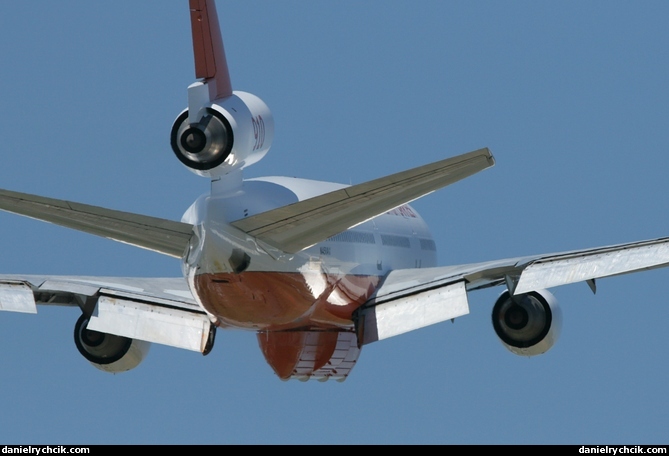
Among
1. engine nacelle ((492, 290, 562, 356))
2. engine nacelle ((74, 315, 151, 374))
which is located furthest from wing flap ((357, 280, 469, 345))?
engine nacelle ((74, 315, 151, 374))

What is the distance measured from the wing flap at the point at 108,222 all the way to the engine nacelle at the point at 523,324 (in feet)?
24.9

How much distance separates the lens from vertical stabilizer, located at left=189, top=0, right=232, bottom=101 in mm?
34122

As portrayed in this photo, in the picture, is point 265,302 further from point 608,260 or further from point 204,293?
point 608,260

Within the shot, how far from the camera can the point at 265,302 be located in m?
36.7

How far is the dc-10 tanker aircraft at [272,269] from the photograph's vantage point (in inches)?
1325

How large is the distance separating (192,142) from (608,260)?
29.2ft

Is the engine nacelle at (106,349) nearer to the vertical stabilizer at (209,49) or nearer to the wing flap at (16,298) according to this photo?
the wing flap at (16,298)

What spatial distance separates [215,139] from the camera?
110 feet

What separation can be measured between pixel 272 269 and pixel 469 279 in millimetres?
4839

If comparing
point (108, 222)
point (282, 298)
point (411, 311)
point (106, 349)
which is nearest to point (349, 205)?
point (282, 298)

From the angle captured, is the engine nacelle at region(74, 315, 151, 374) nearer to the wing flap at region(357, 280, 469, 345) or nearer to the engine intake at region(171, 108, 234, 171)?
the wing flap at region(357, 280, 469, 345)

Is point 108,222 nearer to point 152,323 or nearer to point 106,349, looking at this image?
point 152,323

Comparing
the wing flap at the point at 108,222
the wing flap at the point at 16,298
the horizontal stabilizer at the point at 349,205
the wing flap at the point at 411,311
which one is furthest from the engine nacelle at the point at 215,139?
the wing flap at the point at 16,298

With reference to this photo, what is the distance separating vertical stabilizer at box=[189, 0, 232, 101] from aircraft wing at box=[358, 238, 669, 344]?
275 inches
